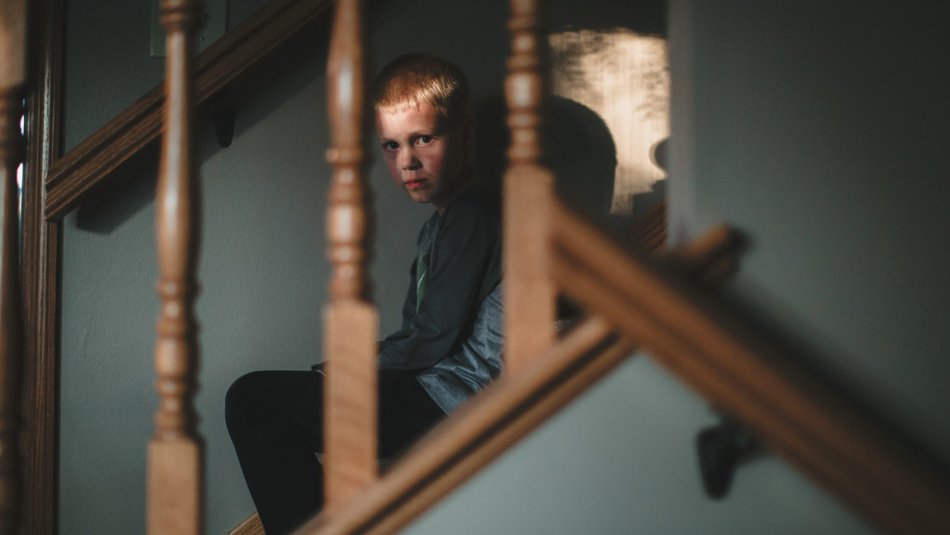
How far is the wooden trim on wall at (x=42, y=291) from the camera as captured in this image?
194 cm

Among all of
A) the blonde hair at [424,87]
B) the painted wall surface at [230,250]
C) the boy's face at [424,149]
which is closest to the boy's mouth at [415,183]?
the boy's face at [424,149]

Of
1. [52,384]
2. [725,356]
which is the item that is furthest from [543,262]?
[52,384]

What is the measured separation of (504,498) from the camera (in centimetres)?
90

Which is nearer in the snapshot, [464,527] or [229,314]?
[464,527]

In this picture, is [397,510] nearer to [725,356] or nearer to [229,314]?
[725,356]

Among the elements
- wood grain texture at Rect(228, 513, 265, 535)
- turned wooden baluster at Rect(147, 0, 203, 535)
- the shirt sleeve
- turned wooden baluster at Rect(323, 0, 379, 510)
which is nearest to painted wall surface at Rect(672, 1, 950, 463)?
turned wooden baluster at Rect(323, 0, 379, 510)

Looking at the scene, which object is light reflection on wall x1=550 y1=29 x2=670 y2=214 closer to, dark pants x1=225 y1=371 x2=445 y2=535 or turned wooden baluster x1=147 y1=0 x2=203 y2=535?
dark pants x1=225 y1=371 x2=445 y2=535

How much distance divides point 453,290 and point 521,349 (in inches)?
26.8

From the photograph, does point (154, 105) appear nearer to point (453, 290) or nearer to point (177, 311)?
point (453, 290)

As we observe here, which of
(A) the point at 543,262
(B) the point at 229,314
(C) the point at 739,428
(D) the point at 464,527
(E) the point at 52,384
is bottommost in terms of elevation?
(E) the point at 52,384

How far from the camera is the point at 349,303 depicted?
907 millimetres

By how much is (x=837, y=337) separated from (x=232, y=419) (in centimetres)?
109

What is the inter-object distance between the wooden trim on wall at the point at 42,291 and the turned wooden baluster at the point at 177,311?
116 centimetres

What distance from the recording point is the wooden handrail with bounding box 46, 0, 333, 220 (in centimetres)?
183
